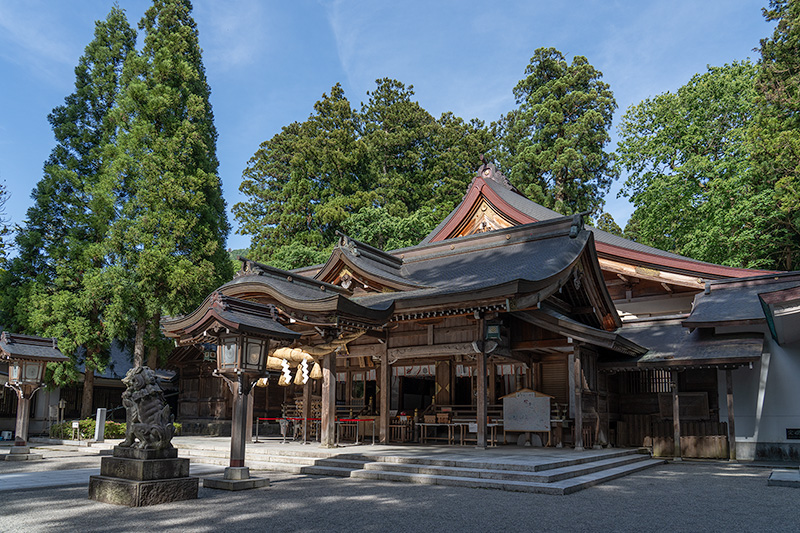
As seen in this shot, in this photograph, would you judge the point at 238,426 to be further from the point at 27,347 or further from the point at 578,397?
the point at 27,347

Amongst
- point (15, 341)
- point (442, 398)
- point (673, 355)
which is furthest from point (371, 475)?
point (15, 341)

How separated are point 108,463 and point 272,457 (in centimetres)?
453

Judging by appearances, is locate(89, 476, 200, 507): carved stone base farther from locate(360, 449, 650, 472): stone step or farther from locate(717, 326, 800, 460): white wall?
locate(717, 326, 800, 460): white wall

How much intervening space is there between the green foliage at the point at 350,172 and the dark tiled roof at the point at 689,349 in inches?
607

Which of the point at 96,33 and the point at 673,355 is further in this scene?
the point at 96,33

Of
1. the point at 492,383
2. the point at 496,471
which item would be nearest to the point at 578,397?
the point at 492,383

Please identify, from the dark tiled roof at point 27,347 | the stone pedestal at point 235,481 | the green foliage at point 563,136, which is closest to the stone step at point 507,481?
the stone pedestal at point 235,481

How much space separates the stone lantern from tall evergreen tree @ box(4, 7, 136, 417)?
4.37 m

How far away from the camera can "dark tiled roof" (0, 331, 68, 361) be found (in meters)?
13.7

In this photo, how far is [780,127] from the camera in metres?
21.0

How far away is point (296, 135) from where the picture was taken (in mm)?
37688

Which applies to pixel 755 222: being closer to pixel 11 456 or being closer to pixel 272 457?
pixel 272 457

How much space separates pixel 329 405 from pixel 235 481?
4.60m

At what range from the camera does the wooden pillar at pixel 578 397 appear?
514 inches
